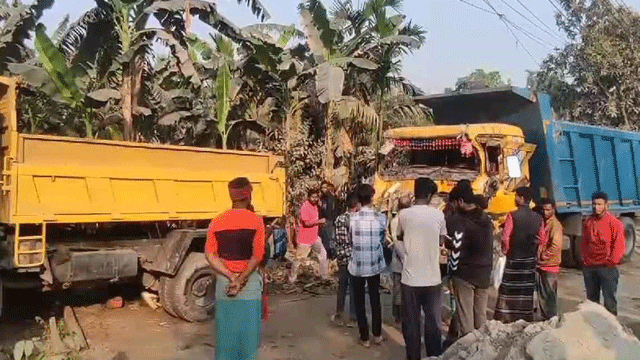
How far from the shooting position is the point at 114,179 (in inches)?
280

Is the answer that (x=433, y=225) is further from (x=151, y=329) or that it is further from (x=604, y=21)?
(x=604, y=21)

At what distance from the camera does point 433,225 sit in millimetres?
5453

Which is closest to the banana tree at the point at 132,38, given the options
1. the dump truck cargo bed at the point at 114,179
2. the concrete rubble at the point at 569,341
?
the dump truck cargo bed at the point at 114,179

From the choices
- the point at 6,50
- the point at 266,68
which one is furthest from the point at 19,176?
the point at 266,68

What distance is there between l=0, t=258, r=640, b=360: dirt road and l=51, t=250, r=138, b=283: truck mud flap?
59 cm

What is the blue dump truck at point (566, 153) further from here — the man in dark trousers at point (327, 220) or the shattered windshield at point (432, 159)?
the man in dark trousers at point (327, 220)

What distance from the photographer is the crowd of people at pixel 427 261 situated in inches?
173

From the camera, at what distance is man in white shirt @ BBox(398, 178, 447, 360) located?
544 cm

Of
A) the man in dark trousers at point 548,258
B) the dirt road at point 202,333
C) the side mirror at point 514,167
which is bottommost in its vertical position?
the dirt road at point 202,333

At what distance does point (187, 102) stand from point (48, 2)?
3246 millimetres

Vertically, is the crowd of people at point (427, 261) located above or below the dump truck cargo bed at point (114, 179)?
below

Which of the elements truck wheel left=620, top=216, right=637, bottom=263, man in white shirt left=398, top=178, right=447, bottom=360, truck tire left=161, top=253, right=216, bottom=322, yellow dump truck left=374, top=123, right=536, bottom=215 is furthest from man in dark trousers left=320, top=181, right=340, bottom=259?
truck wheel left=620, top=216, right=637, bottom=263

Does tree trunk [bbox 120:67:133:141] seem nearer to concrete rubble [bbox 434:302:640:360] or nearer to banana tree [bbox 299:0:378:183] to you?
banana tree [bbox 299:0:378:183]

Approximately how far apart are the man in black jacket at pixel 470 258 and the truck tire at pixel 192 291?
305 centimetres
